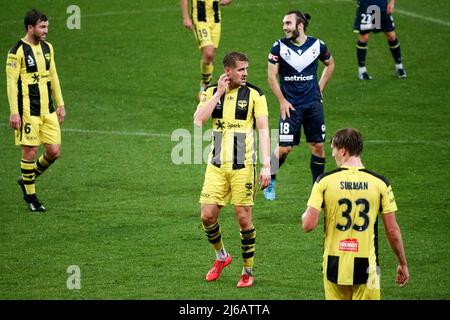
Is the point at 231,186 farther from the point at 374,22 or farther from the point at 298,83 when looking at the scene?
the point at 374,22

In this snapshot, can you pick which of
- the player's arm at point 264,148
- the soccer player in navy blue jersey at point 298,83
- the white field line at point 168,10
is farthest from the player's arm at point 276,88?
the white field line at point 168,10

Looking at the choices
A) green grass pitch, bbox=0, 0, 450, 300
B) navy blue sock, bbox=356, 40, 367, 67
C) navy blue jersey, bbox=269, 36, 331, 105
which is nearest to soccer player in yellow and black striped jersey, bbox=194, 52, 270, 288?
green grass pitch, bbox=0, 0, 450, 300

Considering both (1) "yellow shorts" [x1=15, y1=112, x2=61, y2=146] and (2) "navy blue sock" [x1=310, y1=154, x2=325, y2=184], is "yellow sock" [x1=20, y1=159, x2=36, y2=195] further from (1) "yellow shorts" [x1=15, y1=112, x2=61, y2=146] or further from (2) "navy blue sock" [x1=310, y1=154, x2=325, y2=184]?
(2) "navy blue sock" [x1=310, y1=154, x2=325, y2=184]

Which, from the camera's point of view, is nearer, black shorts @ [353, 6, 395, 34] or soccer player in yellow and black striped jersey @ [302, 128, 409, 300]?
soccer player in yellow and black striped jersey @ [302, 128, 409, 300]

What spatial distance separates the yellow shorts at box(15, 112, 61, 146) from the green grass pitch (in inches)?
40.7

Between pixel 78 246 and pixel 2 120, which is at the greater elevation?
pixel 2 120

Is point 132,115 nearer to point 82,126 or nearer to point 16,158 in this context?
point 82,126

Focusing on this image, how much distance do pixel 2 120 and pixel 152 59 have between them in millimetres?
5118

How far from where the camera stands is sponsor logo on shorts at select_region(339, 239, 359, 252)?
8344mm

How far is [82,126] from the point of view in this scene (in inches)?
751

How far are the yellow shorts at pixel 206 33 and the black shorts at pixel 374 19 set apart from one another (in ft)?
11.1

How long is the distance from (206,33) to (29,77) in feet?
20.0
